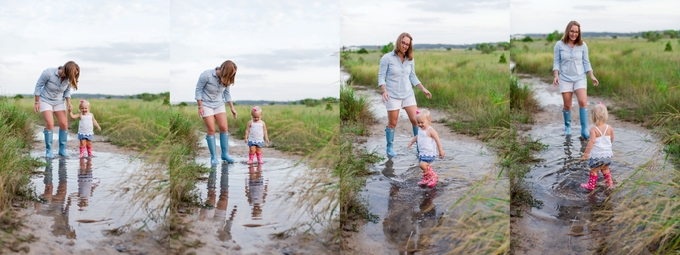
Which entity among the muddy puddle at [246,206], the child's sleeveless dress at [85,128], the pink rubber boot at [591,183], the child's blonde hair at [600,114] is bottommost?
the muddy puddle at [246,206]

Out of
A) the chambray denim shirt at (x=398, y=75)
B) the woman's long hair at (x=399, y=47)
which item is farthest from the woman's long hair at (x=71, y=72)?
the woman's long hair at (x=399, y=47)

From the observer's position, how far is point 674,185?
15.4 feet

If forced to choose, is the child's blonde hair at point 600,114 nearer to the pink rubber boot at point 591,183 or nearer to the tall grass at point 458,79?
the pink rubber boot at point 591,183

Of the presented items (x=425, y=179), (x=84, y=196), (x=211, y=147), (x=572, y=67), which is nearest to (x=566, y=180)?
(x=572, y=67)

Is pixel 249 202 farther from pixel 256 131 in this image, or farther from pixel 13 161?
pixel 13 161

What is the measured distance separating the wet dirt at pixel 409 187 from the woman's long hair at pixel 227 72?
46.3 inches

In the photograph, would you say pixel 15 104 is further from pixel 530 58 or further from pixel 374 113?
pixel 530 58

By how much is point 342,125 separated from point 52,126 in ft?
9.79

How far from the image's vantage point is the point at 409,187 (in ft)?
17.3

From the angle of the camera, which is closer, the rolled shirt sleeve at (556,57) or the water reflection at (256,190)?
the water reflection at (256,190)

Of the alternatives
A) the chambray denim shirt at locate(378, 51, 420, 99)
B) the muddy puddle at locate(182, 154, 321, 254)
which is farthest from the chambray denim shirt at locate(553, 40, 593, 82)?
the muddy puddle at locate(182, 154, 321, 254)

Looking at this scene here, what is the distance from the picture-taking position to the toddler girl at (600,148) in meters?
4.88

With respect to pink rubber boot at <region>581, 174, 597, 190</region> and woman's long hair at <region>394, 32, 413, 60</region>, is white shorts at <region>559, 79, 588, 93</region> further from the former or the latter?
woman's long hair at <region>394, 32, 413, 60</region>

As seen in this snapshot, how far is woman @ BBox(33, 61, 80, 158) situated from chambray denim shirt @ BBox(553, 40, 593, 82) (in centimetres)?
464
